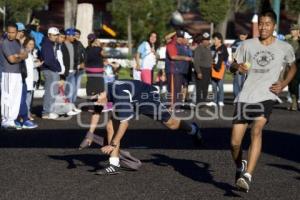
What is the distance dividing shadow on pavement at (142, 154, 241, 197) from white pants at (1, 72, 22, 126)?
4.41 m

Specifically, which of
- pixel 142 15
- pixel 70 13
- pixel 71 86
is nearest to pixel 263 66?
pixel 71 86

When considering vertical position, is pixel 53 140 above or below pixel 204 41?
below

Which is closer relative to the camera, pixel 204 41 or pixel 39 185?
pixel 39 185

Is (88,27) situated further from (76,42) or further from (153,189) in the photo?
(153,189)

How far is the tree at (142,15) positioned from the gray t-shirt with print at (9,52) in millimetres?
33868

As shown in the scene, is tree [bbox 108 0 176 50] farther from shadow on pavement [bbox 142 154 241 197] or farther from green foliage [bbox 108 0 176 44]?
shadow on pavement [bbox 142 154 241 197]

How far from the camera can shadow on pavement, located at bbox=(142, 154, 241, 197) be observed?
31.9 ft

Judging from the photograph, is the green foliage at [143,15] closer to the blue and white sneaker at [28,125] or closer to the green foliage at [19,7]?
the green foliage at [19,7]

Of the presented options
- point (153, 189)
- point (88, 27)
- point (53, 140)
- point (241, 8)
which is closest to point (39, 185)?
point (153, 189)

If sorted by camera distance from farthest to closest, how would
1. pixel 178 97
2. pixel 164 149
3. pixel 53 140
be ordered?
pixel 178 97, pixel 53 140, pixel 164 149

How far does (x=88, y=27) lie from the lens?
37344mm

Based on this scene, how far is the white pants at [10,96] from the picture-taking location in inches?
625

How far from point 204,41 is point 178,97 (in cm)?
178

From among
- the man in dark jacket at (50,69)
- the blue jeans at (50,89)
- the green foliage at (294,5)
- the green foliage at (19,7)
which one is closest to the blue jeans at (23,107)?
the man in dark jacket at (50,69)
